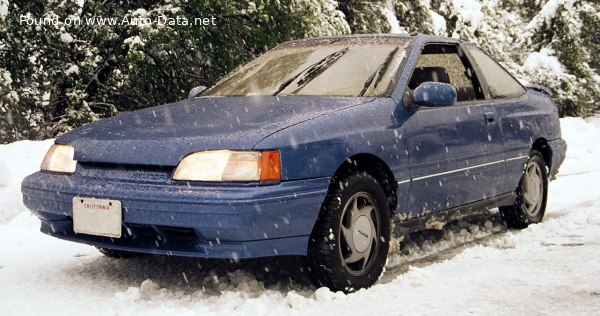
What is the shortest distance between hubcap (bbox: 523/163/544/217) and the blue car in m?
0.58

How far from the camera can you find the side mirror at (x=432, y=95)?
15.7ft

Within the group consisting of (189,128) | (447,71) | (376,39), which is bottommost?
(447,71)

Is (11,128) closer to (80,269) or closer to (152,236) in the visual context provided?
(80,269)

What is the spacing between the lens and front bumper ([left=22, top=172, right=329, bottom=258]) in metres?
3.79

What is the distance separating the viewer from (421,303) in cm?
405

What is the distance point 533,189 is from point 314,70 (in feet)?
7.91

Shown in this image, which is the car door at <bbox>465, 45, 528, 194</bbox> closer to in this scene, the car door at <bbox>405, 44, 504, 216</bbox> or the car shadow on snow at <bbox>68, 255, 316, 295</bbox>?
the car door at <bbox>405, 44, 504, 216</bbox>

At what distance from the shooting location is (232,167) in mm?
3873

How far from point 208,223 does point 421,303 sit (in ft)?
3.78

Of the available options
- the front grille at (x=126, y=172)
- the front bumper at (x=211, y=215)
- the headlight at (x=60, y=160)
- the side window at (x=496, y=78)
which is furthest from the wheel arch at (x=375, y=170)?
the side window at (x=496, y=78)

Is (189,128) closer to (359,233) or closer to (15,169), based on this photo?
(359,233)

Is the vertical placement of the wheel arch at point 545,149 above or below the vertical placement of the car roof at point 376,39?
below

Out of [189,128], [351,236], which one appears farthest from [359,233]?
[189,128]

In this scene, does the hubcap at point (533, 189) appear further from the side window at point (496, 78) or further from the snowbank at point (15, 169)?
the snowbank at point (15, 169)
